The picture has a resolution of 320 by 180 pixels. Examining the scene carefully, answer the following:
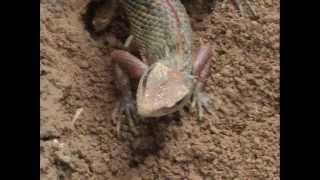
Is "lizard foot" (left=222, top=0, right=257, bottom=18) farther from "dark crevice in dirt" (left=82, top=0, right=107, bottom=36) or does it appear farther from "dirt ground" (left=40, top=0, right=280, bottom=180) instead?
"dark crevice in dirt" (left=82, top=0, right=107, bottom=36)

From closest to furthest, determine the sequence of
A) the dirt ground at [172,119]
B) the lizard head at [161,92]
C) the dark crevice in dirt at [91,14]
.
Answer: the lizard head at [161,92] < the dirt ground at [172,119] < the dark crevice in dirt at [91,14]

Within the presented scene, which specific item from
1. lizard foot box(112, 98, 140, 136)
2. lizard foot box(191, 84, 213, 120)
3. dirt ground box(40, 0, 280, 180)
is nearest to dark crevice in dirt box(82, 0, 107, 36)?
dirt ground box(40, 0, 280, 180)

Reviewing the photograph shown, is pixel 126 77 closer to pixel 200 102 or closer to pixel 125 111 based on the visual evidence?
pixel 125 111

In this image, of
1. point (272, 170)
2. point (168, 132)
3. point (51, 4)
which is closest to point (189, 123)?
point (168, 132)

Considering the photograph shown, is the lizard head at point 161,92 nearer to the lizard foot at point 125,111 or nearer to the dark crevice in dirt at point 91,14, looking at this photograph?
the lizard foot at point 125,111

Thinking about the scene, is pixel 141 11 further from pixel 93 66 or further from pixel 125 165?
pixel 125 165

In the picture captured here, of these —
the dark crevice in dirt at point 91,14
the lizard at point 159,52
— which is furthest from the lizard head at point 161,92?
the dark crevice in dirt at point 91,14

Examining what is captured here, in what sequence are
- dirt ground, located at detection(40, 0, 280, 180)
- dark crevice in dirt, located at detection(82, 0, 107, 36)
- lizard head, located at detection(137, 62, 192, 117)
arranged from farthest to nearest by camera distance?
dark crevice in dirt, located at detection(82, 0, 107, 36)
dirt ground, located at detection(40, 0, 280, 180)
lizard head, located at detection(137, 62, 192, 117)
